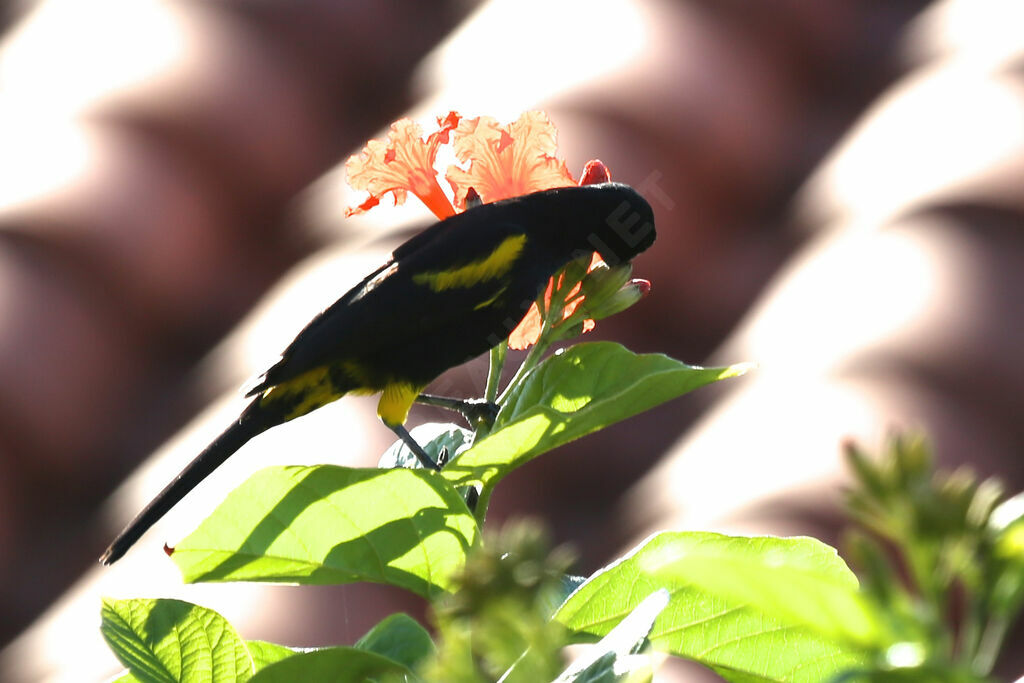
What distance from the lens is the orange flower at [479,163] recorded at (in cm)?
98

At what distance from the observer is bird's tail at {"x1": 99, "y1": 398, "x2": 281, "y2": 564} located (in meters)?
1.13

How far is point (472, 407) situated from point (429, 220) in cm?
149

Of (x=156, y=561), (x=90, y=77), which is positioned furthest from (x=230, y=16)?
(x=156, y=561)

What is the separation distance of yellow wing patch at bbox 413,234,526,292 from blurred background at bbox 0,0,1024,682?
0.70 metres

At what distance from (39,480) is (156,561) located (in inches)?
29.0

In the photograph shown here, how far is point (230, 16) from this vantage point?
3.63 meters

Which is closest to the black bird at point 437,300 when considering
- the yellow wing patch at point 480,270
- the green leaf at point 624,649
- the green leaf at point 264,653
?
the yellow wing patch at point 480,270

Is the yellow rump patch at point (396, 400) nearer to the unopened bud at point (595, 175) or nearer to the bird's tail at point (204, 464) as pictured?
the bird's tail at point (204, 464)

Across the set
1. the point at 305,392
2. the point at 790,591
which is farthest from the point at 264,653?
the point at 305,392

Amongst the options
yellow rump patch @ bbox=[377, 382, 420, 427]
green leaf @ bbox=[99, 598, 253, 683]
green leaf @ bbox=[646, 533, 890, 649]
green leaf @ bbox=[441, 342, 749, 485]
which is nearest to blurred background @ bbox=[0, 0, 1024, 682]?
yellow rump patch @ bbox=[377, 382, 420, 427]

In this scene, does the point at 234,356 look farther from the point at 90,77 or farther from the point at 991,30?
the point at 991,30

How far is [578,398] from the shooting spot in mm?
755

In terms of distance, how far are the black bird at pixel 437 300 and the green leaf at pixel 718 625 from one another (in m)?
0.65

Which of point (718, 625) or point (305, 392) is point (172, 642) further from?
point (305, 392)
